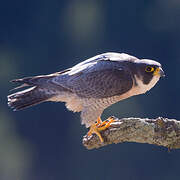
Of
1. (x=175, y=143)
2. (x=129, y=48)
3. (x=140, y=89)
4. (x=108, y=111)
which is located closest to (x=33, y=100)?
(x=140, y=89)

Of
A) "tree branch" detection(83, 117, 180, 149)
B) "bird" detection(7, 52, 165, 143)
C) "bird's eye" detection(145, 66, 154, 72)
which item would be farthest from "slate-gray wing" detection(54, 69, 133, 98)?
"tree branch" detection(83, 117, 180, 149)

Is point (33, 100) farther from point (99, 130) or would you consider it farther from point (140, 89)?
point (140, 89)

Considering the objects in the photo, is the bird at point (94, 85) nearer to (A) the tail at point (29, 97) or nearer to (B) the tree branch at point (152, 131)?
(A) the tail at point (29, 97)

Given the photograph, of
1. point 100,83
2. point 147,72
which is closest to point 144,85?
point 147,72

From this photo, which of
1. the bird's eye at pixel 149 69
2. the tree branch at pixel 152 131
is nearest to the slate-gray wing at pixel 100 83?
the bird's eye at pixel 149 69

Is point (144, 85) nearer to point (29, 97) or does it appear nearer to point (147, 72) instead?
point (147, 72)

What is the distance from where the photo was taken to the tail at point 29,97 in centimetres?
222

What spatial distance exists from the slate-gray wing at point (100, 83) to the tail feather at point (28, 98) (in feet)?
0.48

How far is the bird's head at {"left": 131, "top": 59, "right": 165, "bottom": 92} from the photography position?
2.17 meters

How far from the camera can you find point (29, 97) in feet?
7.34

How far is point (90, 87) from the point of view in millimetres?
2229

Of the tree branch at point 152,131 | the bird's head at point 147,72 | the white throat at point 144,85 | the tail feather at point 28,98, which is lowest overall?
the tree branch at point 152,131

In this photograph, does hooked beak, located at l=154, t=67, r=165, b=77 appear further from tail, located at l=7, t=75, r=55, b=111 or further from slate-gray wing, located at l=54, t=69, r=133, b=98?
tail, located at l=7, t=75, r=55, b=111

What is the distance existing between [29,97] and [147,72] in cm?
77
